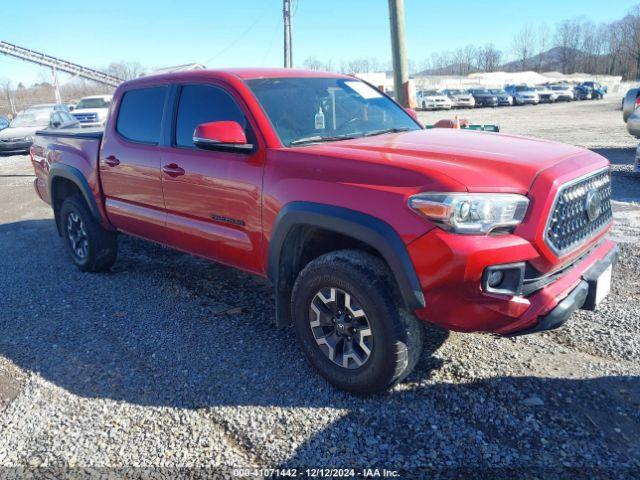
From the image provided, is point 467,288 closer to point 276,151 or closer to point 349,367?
point 349,367

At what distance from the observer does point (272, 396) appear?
10.6 ft

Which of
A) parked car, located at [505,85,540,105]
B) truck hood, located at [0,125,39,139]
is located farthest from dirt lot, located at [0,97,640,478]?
parked car, located at [505,85,540,105]

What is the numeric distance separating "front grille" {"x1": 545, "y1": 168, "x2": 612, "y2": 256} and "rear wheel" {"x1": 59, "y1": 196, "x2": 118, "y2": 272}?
14.2 feet

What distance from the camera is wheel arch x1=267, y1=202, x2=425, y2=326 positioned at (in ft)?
9.02

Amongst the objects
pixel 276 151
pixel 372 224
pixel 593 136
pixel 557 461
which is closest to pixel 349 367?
pixel 372 224

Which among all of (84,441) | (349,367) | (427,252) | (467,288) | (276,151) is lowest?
(84,441)

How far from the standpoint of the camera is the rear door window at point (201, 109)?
3812 mm

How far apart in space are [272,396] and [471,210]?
5.27ft

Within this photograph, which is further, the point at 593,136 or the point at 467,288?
the point at 593,136

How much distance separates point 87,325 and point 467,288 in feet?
10.3

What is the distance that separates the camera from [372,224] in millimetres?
2822

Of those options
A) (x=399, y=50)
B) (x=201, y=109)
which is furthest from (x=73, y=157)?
(x=399, y=50)

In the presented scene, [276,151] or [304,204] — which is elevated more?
[276,151]

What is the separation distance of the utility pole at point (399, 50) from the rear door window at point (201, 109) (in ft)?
15.2
